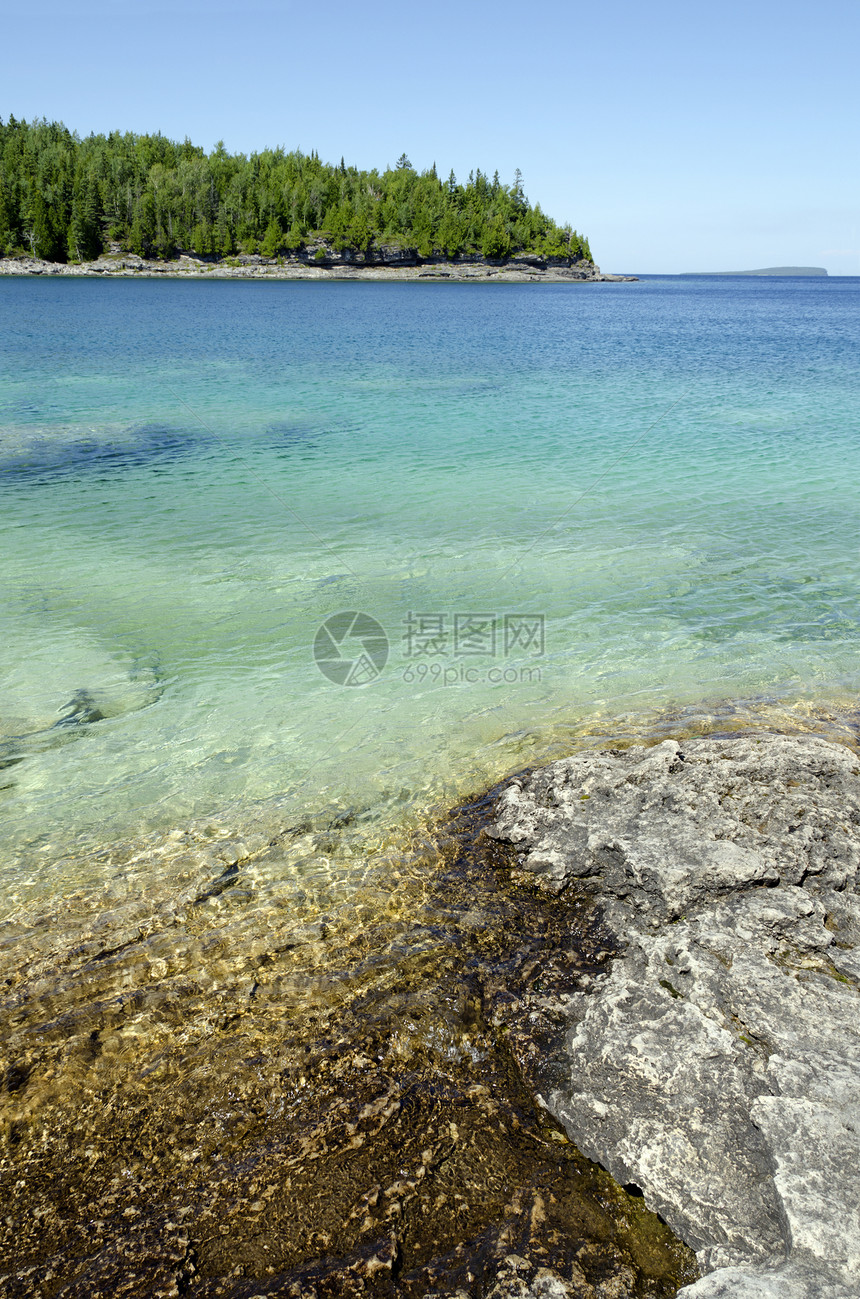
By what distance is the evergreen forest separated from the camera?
405 feet

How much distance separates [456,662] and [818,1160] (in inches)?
256

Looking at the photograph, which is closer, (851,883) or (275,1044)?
(275,1044)

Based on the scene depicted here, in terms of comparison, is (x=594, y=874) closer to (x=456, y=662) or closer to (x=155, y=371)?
(x=456, y=662)

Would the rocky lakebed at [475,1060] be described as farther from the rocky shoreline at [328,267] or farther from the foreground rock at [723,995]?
the rocky shoreline at [328,267]

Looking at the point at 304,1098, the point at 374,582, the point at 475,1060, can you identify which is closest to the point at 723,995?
the point at 475,1060

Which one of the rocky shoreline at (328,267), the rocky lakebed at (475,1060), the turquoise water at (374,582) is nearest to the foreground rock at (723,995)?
the rocky lakebed at (475,1060)

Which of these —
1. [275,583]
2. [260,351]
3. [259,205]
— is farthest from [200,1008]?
[259,205]

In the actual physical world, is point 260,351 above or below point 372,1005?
above

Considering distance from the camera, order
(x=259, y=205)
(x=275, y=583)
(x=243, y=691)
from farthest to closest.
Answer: (x=259, y=205)
(x=275, y=583)
(x=243, y=691)

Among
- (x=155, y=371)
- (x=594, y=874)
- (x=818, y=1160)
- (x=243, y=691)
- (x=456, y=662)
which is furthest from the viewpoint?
(x=155, y=371)

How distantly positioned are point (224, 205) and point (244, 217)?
3.87 m

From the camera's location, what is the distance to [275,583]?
11.5 meters

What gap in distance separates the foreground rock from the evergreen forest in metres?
146

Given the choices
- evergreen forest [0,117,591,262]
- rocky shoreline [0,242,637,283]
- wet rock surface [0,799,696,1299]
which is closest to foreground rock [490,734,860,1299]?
wet rock surface [0,799,696,1299]
